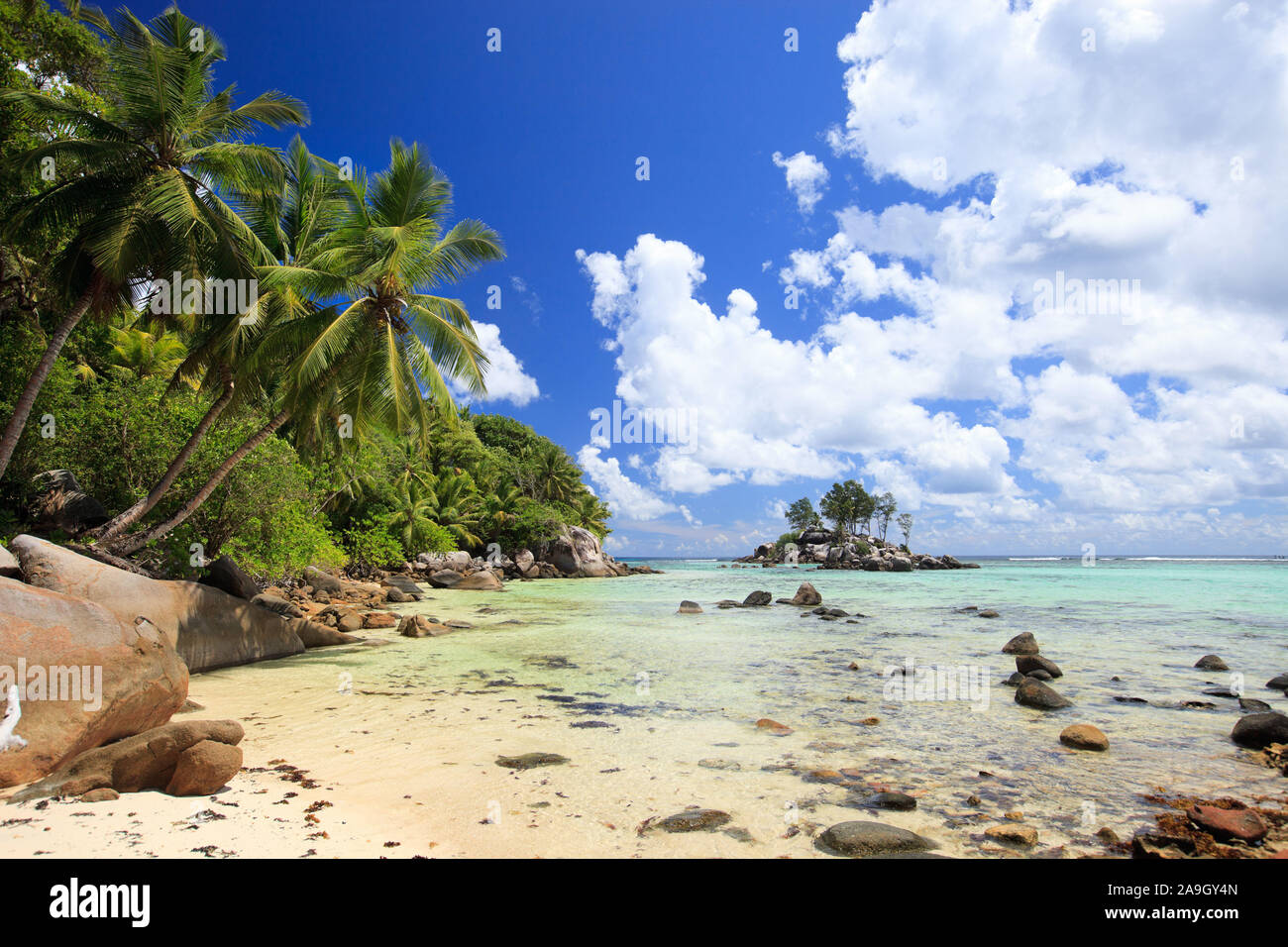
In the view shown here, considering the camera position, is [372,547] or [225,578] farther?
[372,547]

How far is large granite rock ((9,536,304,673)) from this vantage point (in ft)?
26.1

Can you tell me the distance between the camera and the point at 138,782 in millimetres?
4816

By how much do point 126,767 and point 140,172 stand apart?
41.3 feet

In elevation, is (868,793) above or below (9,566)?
below

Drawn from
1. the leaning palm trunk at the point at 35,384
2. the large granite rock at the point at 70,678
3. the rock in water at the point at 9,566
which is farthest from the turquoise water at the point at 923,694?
the leaning palm trunk at the point at 35,384

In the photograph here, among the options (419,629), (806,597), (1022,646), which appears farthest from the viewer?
(806,597)

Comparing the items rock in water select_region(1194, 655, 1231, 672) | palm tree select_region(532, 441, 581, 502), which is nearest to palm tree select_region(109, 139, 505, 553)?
rock in water select_region(1194, 655, 1231, 672)

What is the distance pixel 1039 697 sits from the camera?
865 centimetres

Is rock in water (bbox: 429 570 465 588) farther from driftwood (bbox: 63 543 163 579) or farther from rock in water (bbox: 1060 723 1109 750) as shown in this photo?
rock in water (bbox: 1060 723 1109 750)

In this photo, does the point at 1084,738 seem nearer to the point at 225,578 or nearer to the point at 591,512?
the point at 225,578

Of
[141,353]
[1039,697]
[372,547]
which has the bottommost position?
[1039,697]

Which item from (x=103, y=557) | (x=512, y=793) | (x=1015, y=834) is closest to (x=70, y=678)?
(x=512, y=793)

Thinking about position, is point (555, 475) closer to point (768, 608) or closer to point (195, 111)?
point (768, 608)

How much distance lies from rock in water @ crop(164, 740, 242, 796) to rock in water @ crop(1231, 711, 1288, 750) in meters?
10.4
